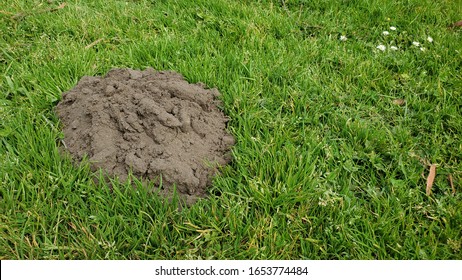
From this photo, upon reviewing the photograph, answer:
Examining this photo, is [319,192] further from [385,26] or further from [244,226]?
[385,26]

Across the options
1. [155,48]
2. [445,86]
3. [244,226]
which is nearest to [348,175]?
[244,226]

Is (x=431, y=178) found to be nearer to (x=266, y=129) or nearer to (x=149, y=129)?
(x=266, y=129)

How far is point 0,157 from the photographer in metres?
2.43

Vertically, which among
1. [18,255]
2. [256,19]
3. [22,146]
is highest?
[256,19]

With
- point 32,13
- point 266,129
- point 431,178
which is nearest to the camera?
point 431,178

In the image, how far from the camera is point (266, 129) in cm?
274

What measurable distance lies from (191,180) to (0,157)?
3.82 feet

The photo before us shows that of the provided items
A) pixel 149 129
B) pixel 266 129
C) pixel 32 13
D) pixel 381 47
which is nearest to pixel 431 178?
pixel 266 129

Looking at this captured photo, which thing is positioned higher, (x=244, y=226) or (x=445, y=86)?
(x=445, y=86)

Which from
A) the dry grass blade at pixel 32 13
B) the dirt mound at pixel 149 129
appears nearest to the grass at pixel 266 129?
the dry grass blade at pixel 32 13

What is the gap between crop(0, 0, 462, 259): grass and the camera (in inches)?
86.0

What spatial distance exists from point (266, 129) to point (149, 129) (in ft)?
2.56

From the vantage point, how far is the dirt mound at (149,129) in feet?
7.91

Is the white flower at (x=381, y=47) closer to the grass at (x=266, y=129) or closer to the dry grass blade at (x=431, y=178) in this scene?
the grass at (x=266, y=129)
